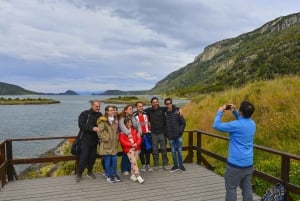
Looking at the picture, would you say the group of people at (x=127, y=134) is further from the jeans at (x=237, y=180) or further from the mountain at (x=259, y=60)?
the mountain at (x=259, y=60)

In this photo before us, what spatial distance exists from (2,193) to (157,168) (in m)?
3.67

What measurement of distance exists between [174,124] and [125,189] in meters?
2.09

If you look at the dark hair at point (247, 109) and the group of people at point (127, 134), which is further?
the group of people at point (127, 134)

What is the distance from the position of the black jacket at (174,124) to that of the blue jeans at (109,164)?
4.91ft

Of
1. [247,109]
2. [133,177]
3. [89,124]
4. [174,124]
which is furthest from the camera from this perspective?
[174,124]

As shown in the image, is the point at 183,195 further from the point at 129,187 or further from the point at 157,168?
the point at 157,168

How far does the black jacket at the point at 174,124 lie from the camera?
27.1 ft

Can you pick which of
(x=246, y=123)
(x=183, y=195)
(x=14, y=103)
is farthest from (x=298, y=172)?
(x=14, y=103)

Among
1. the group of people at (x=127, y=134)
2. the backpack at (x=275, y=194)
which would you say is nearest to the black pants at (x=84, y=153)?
the group of people at (x=127, y=134)

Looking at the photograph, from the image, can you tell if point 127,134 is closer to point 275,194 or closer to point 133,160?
point 133,160

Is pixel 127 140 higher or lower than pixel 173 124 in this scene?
lower

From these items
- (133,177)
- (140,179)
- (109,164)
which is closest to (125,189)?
(140,179)

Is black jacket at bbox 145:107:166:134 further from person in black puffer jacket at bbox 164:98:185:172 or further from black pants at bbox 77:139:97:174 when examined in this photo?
black pants at bbox 77:139:97:174

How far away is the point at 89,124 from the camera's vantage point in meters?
7.57
